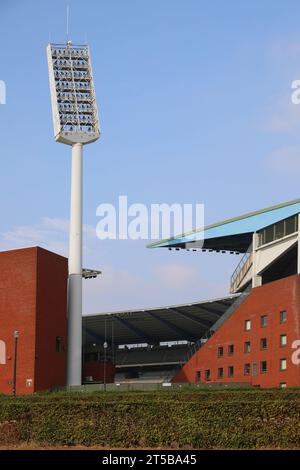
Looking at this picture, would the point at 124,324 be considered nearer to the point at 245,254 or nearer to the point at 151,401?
the point at 245,254

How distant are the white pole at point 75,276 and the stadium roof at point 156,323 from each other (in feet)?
55.9

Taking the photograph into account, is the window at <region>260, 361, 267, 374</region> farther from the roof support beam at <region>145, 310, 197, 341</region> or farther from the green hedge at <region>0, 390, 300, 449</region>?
the green hedge at <region>0, 390, 300, 449</region>

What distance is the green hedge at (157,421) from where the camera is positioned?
999 inches

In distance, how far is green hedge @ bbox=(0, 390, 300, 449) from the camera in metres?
25.4

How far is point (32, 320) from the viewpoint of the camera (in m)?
68.6

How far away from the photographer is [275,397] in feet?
93.2

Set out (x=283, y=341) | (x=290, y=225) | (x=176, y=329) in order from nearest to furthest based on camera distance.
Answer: (x=283, y=341), (x=290, y=225), (x=176, y=329)

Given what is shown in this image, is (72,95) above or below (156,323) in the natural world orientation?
above

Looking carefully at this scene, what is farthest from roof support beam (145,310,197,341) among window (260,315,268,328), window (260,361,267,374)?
window (260,361,267,374)

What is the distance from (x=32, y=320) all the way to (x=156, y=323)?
133 feet

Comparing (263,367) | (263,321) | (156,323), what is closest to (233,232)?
(263,321)

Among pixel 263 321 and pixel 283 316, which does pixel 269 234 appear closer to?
pixel 263 321
